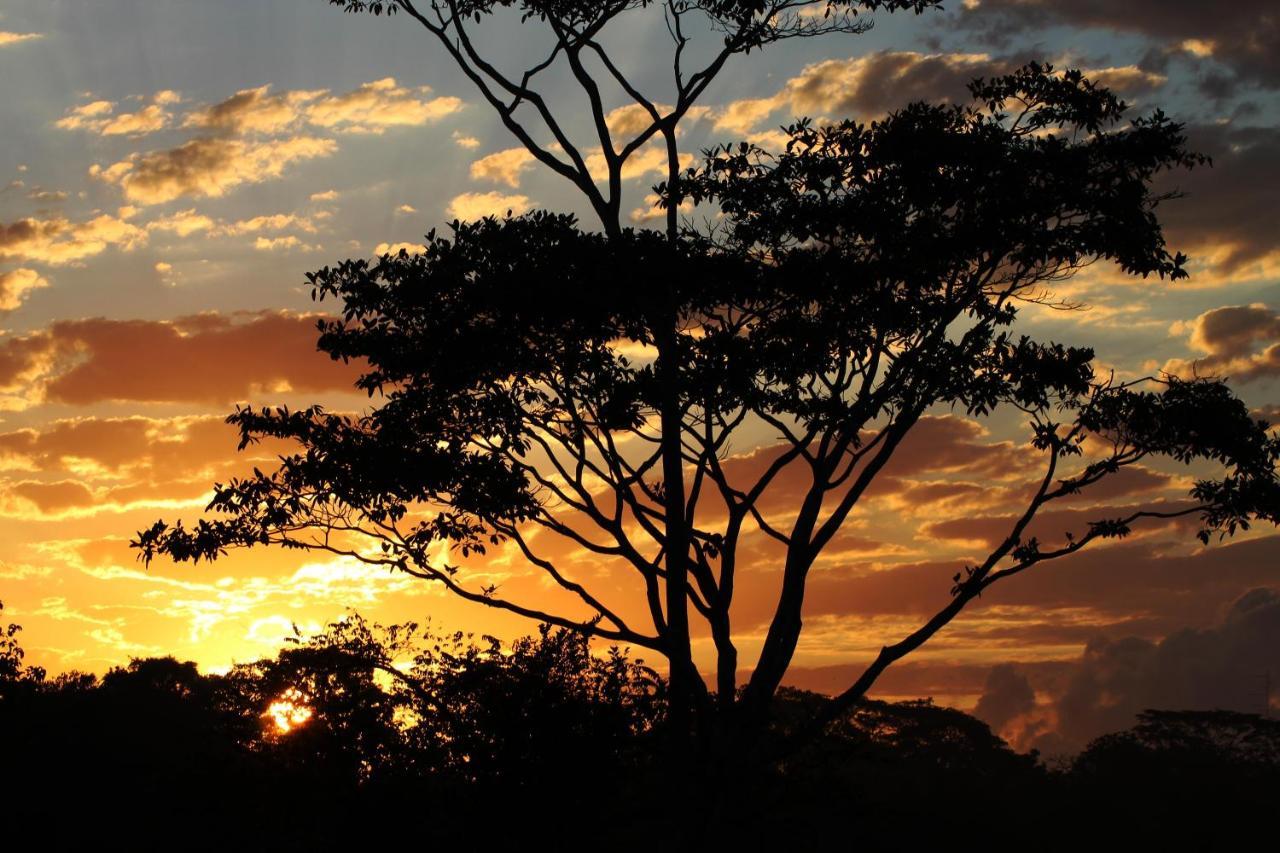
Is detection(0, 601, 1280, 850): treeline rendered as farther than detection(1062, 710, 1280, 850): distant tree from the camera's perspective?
No

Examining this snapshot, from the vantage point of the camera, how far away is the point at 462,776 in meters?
25.6

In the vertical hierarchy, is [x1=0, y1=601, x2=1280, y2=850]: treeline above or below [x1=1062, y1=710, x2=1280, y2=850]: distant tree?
above

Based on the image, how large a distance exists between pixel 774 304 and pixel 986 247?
12.2ft

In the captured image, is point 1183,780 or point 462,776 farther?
point 1183,780

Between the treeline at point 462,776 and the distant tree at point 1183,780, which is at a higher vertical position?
the treeline at point 462,776

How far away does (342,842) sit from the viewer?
29.0 meters

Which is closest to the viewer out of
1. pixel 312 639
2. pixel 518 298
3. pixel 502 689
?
pixel 518 298

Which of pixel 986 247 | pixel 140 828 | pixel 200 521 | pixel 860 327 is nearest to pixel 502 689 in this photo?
pixel 200 521

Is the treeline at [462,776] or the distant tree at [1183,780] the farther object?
the distant tree at [1183,780]

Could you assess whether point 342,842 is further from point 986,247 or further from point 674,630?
point 986,247

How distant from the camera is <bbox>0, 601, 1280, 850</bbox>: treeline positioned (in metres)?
24.3

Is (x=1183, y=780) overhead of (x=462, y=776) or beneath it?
beneath

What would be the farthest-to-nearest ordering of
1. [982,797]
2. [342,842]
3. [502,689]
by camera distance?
[982,797]
[342,842]
[502,689]

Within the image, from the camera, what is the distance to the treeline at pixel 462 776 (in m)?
24.3
